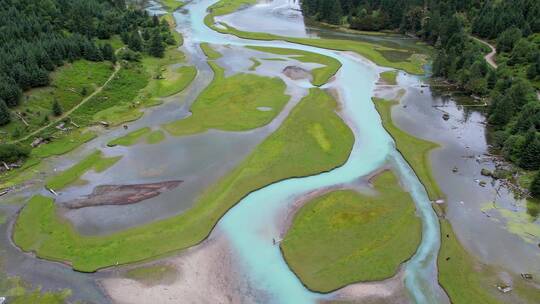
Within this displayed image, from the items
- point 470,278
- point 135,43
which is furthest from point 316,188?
point 135,43

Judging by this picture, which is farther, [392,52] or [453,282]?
[392,52]

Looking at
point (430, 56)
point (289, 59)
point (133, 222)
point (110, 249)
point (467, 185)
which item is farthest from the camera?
point (430, 56)

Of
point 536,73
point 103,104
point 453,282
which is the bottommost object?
point 103,104

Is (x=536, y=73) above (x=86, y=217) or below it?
above

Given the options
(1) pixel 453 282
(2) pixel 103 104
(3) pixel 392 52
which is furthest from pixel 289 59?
(1) pixel 453 282

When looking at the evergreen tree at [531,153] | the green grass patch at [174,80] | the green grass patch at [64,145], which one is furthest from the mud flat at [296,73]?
the evergreen tree at [531,153]

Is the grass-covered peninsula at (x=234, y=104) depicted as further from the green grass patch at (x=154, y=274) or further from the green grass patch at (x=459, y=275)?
the green grass patch at (x=459, y=275)

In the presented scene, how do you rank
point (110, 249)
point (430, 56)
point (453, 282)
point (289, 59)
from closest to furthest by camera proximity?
1. point (453, 282)
2. point (110, 249)
3. point (289, 59)
4. point (430, 56)

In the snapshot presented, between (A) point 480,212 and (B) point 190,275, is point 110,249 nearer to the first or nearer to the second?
(B) point 190,275
